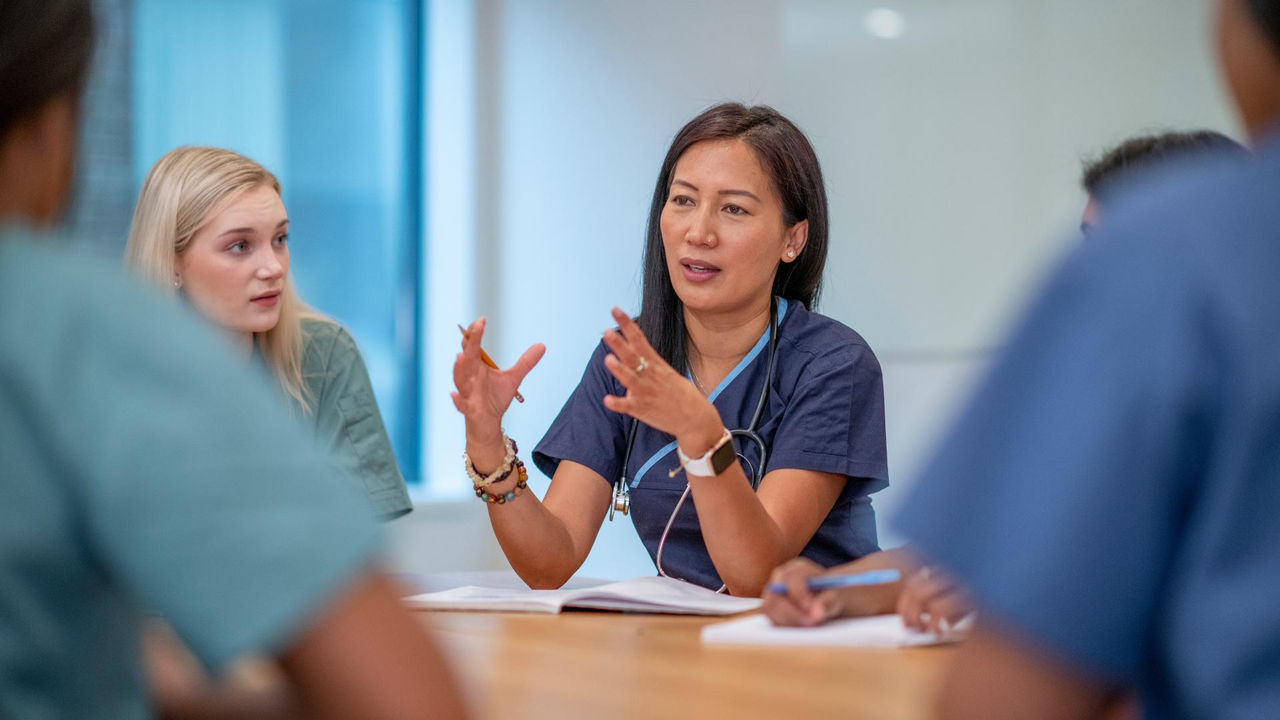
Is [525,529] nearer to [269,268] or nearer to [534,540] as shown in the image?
[534,540]

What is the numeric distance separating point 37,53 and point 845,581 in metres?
0.99

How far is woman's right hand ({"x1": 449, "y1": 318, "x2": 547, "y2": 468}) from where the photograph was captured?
199 centimetres

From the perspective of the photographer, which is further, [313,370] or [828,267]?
[828,267]

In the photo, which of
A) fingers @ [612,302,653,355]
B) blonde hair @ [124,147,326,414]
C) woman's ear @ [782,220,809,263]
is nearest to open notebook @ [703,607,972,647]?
fingers @ [612,302,653,355]

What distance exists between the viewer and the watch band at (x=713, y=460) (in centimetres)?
184

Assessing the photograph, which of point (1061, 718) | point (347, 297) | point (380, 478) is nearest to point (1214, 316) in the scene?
point (1061, 718)

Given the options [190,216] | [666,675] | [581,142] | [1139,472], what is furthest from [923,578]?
[581,142]

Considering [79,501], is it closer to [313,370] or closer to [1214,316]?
[1214,316]

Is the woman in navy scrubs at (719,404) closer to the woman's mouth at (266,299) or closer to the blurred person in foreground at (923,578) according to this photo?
the blurred person in foreground at (923,578)

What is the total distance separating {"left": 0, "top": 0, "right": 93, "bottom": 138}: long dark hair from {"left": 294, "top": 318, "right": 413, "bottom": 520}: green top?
1.88 meters

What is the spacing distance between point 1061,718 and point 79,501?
18.8 inches

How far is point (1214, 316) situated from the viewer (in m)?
0.55

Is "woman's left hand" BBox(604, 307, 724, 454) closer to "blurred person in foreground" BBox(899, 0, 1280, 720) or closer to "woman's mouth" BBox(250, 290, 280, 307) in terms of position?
"woman's mouth" BBox(250, 290, 280, 307)

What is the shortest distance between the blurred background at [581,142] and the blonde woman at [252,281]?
0.97 metres
